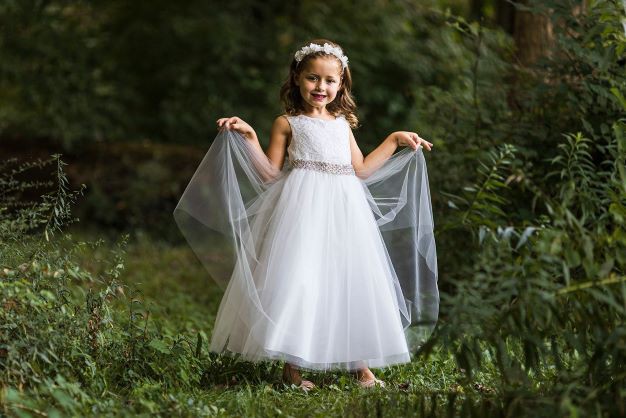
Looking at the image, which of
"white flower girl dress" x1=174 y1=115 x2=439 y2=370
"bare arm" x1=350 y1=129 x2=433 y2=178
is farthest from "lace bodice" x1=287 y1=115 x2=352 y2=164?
"bare arm" x1=350 y1=129 x2=433 y2=178

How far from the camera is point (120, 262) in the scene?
3.88 meters

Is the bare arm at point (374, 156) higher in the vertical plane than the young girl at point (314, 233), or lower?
higher

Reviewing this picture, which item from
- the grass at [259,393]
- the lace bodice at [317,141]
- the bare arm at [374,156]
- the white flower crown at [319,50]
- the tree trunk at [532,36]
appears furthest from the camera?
the tree trunk at [532,36]

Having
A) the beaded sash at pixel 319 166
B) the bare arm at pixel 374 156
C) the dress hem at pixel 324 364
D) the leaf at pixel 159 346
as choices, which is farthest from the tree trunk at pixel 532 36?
the leaf at pixel 159 346

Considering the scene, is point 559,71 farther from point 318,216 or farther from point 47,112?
point 47,112

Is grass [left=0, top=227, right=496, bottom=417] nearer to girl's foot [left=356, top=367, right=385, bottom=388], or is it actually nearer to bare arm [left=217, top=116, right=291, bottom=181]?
girl's foot [left=356, top=367, right=385, bottom=388]

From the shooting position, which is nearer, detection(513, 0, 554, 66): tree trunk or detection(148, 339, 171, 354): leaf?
detection(148, 339, 171, 354): leaf

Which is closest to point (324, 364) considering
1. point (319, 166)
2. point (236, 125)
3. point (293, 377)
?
point (293, 377)

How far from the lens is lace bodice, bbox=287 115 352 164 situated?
163 inches

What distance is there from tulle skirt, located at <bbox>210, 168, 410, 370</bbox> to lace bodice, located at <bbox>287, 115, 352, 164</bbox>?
9cm

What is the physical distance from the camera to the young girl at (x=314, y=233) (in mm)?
3896

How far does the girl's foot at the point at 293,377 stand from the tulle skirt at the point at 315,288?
0.56 feet

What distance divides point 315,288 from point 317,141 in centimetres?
75

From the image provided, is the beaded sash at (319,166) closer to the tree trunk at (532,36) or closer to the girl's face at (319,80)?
the girl's face at (319,80)
